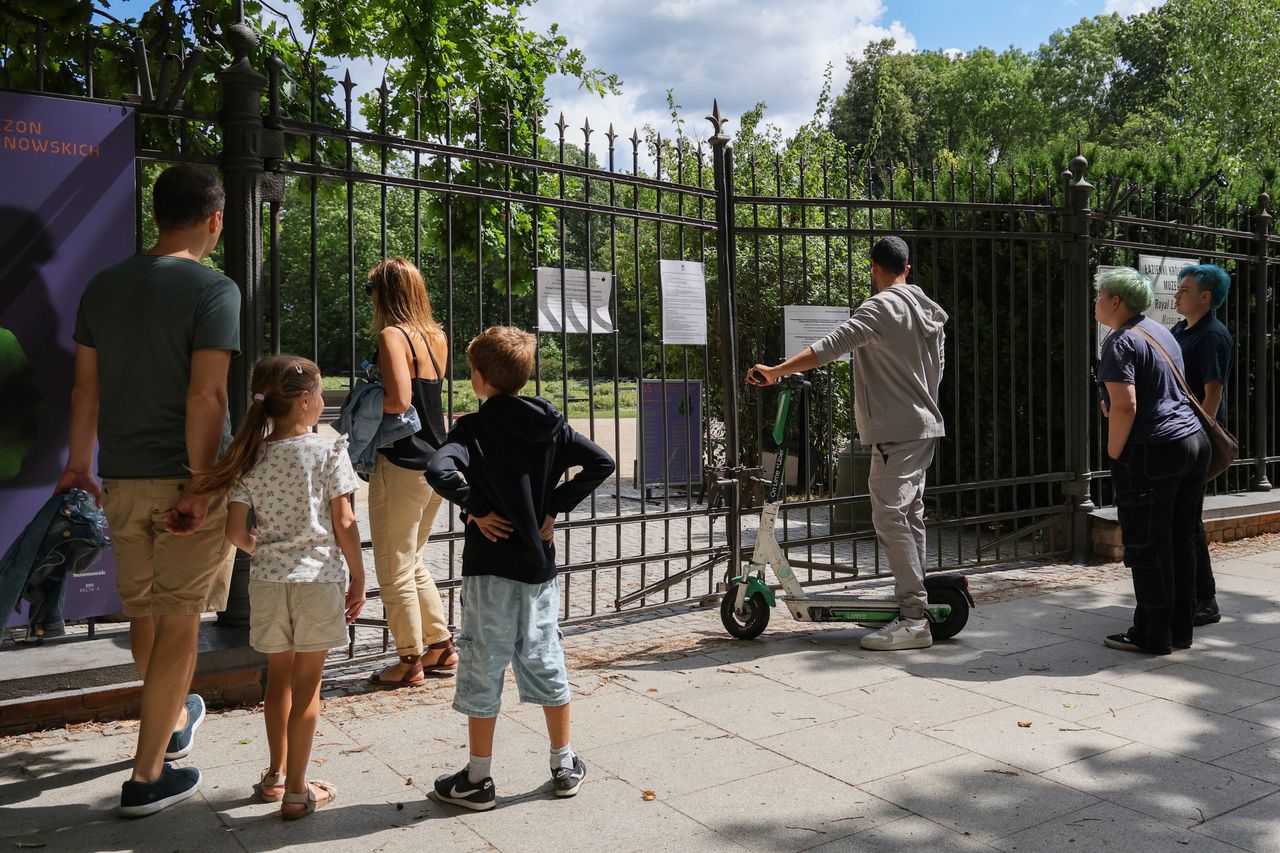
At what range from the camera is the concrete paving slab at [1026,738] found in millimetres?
3984

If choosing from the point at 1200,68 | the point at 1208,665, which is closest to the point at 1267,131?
the point at 1200,68

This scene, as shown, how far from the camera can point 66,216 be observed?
14.0 ft

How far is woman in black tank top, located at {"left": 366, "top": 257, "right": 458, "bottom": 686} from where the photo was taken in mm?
4668

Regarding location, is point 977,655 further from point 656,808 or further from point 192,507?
point 192,507

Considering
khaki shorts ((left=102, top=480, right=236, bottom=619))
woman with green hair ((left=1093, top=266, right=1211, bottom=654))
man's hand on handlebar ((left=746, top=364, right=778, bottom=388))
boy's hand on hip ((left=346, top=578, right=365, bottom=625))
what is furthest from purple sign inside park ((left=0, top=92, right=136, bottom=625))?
woman with green hair ((left=1093, top=266, right=1211, bottom=654))

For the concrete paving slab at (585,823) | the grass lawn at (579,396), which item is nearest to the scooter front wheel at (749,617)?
the concrete paving slab at (585,823)

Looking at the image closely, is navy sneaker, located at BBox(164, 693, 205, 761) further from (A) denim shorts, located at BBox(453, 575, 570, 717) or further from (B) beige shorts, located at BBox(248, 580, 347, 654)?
(A) denim shorts, located at BBox(453, 575, 570, 717)

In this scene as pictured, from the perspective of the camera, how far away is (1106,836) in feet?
10.8

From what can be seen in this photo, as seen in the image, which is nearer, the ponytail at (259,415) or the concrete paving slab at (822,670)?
the ponytail at (259,415)

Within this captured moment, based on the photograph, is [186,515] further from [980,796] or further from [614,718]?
[980,796]

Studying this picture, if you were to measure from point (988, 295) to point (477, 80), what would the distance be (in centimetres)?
591

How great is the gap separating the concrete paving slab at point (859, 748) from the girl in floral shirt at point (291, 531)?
1743 mm

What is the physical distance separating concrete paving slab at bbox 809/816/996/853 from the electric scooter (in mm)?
2279

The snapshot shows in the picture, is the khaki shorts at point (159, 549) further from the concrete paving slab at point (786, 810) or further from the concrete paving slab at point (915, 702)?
the concrete paving slab at point (915, 702)
